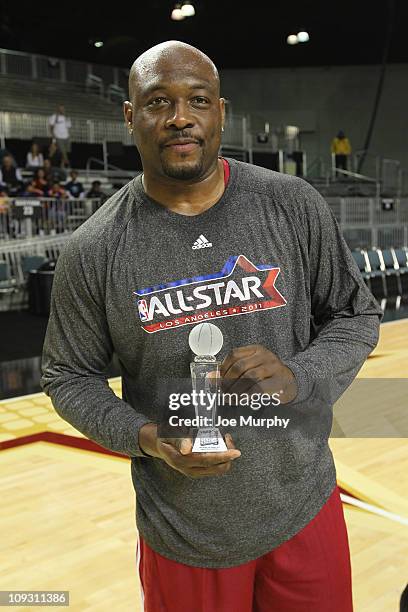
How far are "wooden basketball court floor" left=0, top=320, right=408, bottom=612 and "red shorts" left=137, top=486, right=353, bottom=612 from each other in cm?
67

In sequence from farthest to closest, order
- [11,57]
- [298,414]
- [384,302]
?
[11,57] → [384,302] → [298,414]

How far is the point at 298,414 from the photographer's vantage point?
101 cm

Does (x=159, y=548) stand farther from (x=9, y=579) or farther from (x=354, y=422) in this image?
(x=9, y=579)

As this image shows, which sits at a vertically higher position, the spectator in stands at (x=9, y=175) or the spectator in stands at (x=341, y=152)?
the spectator in stands at (x=341, y=152)

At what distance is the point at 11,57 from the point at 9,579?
14.5 metres

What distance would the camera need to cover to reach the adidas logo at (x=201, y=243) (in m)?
1.20

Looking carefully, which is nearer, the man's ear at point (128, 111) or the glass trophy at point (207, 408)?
the glass trophy at point (207, 408)

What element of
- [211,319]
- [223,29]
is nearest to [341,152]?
[223,29]

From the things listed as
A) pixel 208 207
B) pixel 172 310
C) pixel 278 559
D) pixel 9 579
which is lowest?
pixel 9 579

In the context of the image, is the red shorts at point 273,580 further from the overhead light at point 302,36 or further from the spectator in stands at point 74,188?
the overhead light at point 302,36

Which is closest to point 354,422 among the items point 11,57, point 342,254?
point 342,254

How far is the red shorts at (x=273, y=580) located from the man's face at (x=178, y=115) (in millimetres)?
641

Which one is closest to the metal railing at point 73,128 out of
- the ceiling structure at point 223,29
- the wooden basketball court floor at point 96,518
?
the ceiling structure at point 223,29

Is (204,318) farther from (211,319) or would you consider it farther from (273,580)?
(273,580)
